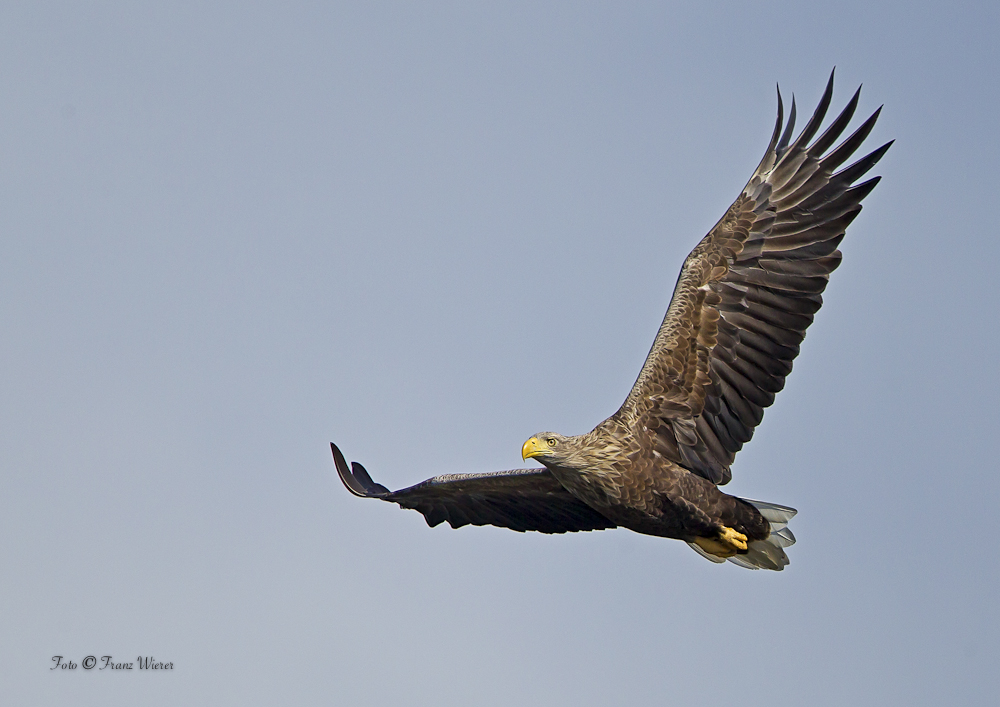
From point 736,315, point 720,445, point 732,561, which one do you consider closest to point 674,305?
point 736,315

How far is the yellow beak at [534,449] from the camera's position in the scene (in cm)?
1077

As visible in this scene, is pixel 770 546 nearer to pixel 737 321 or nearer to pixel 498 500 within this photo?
pixel 737 321

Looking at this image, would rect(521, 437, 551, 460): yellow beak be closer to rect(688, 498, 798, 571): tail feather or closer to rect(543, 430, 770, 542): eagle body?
rect(543, 430, 770, 542): eagle body

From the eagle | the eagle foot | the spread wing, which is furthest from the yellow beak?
the eagle foot

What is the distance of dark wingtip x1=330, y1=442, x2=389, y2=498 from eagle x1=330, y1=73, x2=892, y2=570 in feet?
8.58

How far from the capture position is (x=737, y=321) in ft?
36.9

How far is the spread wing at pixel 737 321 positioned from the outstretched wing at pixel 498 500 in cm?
126

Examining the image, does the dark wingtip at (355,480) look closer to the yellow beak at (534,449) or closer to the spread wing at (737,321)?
the yellow beak at (534,449)

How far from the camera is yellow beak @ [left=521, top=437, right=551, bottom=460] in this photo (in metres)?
10.8

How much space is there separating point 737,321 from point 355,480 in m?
4.50

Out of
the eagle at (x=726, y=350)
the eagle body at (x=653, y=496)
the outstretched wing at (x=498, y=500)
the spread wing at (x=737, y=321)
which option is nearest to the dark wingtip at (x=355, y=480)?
the outstretched wing at (x=498, y=500)

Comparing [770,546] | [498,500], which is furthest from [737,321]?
[498,500]

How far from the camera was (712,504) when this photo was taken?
36.9 feet

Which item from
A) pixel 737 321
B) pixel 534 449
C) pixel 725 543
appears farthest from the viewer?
pixel 725 543
